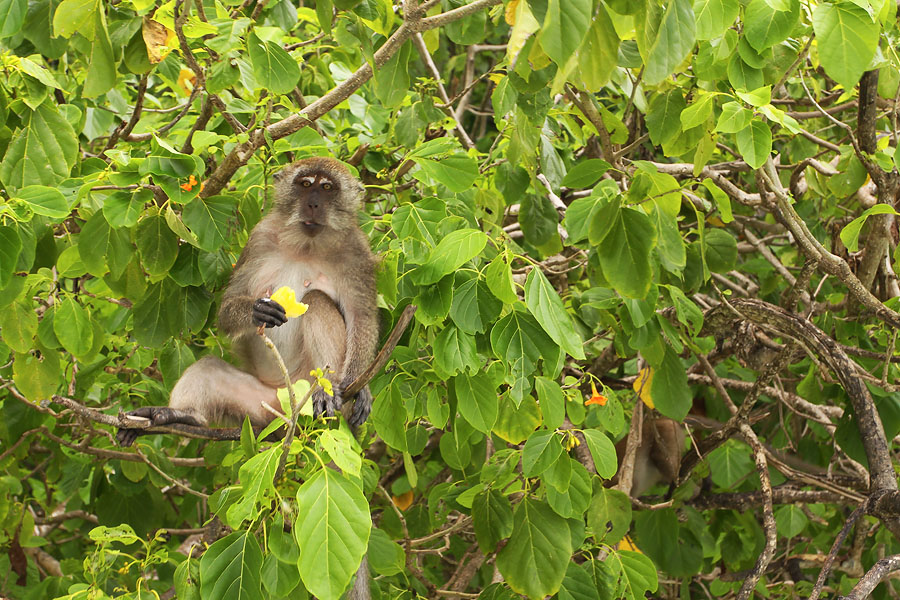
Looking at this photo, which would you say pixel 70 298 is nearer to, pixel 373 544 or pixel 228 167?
pixel 228 167

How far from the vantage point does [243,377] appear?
4094mm

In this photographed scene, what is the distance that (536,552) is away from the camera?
10.7ft

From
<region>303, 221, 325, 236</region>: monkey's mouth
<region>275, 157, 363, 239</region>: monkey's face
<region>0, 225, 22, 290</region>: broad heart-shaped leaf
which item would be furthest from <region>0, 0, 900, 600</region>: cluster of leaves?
<region>303, 221, 325, 236</region>: monkey's mouth

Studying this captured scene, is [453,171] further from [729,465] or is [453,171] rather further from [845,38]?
[729,465]

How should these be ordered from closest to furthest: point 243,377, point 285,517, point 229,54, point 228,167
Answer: point 285,517 → point 229,54 → point 228,167 → point 243,377

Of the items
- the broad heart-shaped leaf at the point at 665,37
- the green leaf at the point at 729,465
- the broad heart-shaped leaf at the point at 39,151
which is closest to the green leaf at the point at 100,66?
the broad heart-shaped leaf at the point at 39,151

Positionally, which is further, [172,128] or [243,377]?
[172,128]

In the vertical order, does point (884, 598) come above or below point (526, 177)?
below

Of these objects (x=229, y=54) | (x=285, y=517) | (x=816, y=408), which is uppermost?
(x=229, y=54)

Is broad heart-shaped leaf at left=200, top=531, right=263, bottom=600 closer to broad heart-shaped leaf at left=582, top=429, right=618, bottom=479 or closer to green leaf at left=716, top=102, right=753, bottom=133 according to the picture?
broad heart-shaped leaf at left=582, top=429, right=618, bottom=479

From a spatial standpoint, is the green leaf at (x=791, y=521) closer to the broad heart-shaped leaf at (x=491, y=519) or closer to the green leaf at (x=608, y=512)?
the green leaf at (x=608, y=512)

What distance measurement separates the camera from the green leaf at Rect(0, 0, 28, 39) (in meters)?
2.96

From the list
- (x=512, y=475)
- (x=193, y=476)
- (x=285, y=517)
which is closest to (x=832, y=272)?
(x=512, y=475)

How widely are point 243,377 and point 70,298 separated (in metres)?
0.98
